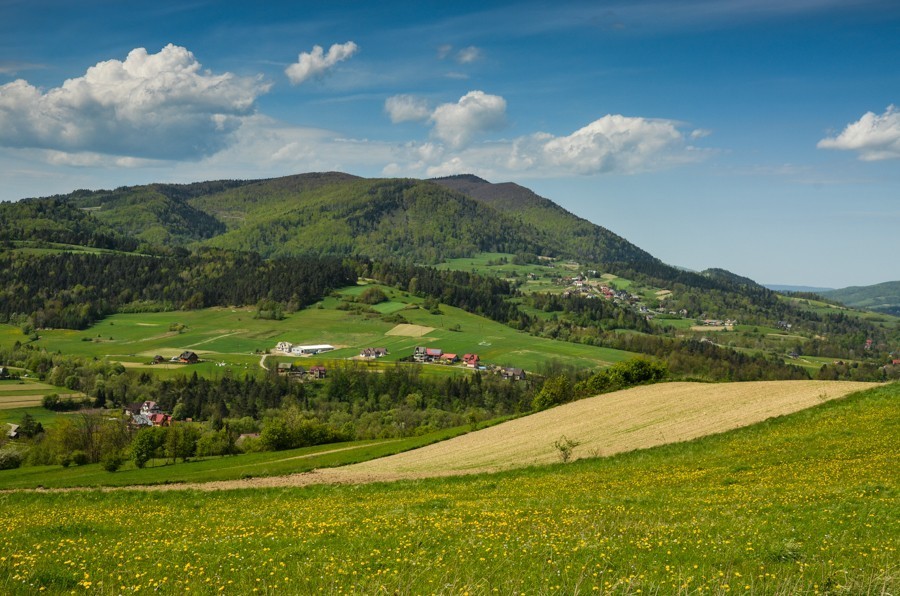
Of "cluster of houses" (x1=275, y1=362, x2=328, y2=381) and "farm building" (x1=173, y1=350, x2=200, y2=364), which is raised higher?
"farm building" (x1=173, y1=350, x2=200, y2=364)

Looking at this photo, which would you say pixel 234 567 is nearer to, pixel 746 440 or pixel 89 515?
pixel 89 515

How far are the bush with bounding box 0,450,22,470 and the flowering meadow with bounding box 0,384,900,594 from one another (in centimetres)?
6976

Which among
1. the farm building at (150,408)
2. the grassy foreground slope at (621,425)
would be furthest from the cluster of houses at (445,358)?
the grassy foreground slope at (621,425)

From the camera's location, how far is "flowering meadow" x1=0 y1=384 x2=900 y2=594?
1211 cm

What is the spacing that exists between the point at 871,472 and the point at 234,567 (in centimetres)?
2757

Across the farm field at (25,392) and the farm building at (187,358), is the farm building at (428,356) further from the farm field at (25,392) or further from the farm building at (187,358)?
the farm field at (25,392)

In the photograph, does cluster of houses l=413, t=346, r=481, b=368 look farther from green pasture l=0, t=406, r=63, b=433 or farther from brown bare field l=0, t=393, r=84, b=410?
green pasture l=0, t=406, r=63, b=433

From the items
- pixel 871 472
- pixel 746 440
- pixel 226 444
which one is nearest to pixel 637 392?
pixel 746 440

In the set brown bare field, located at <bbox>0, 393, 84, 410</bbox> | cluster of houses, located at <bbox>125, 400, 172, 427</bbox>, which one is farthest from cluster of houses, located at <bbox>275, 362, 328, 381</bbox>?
brown bare field, located at <bbox>0, 393, 84, 410</bbox>

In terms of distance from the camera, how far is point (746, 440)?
42.9 meters

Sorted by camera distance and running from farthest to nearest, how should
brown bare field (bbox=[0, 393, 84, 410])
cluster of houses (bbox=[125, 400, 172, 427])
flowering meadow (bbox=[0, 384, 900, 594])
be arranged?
brown bare field (bbox=[0, 393, 84, 410]) → cluster of houses (bbox=[125, 400, 172, 427]) → flowering meadow (bbox=[0, 384, 900, 594])

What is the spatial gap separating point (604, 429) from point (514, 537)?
151 feet

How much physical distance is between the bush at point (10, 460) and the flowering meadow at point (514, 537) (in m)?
69.8

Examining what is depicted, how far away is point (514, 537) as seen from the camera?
16.5 m
